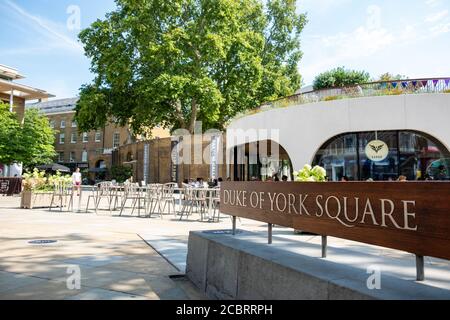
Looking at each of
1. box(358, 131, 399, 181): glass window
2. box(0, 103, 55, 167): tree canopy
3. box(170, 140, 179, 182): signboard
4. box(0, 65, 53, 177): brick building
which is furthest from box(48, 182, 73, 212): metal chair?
box(0, 65, 53, 177): brick building

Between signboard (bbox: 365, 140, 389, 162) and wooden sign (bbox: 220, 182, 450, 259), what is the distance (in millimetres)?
12334

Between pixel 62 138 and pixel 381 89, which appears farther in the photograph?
pixel 62 138

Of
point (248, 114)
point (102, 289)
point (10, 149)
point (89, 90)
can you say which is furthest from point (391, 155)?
point (10, 149)

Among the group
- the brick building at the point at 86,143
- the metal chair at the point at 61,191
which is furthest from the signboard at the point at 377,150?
the brick building at the point at 86,143

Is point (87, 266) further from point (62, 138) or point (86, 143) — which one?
point (62, 138)

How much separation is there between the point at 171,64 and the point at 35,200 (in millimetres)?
13140

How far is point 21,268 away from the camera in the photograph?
439cm

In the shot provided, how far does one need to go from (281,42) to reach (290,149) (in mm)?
18644

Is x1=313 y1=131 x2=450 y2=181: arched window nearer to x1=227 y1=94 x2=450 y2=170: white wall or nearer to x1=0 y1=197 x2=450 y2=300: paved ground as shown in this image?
x1=227 y1=94 x2=450 y2=170: white wall

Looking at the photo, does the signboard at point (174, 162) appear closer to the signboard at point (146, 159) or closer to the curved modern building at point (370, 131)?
the signboard at point (146, 159)

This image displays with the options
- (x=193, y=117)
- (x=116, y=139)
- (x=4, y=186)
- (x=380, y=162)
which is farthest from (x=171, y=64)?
(x=116, y=139)

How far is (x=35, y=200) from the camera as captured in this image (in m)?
13.3

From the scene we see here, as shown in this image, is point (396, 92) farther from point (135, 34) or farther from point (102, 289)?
point (135, 34)

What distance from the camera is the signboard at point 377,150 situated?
14.3 meters
